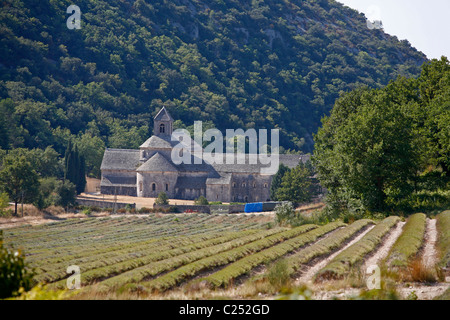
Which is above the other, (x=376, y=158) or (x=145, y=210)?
(x=376, y=158)

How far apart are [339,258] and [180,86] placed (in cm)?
16261

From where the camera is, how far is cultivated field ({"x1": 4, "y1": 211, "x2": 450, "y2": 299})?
1770 cm

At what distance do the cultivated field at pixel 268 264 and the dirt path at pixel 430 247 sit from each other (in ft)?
0.15

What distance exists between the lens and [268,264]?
2298 cm

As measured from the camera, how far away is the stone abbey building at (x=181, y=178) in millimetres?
89875

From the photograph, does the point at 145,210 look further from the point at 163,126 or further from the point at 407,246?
the point at 407,246

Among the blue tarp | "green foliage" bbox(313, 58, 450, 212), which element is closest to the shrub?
the blue tarp

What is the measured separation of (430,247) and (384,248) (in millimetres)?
2018

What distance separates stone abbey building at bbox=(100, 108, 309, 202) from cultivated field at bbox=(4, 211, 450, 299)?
47179 mm

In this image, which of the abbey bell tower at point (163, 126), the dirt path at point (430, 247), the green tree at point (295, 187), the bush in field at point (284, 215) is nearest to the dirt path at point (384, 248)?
the dirt path at point (430, 247)

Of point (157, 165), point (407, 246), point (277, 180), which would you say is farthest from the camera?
point (157, 165)

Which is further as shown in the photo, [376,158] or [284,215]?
[284,215]

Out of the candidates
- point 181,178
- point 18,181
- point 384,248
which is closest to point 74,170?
point 181,178

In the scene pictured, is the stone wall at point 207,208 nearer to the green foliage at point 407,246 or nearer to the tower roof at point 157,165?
the tower roof at point 157,165
